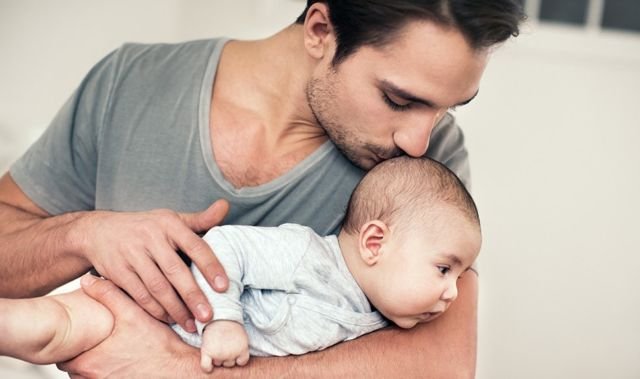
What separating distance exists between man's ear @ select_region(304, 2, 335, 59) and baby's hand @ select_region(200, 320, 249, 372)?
64 centimetres

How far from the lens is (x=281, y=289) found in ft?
4.41

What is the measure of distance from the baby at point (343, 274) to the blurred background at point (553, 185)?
1.86 m

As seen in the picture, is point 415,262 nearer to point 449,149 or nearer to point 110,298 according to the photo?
point 449,149

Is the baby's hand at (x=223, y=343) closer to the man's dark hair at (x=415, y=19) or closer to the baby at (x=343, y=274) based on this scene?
the baby at (x=343, y=274)

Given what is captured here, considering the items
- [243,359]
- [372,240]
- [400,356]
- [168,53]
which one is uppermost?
[168,53]

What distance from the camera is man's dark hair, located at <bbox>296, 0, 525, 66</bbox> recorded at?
1378 mm

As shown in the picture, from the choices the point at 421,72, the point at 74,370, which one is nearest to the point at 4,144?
the point at 74,370

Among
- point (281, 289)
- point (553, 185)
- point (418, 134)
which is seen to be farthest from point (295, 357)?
point (553, 185)

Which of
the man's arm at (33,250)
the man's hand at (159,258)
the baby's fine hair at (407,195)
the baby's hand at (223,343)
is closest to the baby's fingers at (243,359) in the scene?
the baby's hand at (223,343)

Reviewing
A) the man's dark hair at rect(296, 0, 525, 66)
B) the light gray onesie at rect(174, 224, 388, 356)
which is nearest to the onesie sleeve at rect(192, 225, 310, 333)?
the light gray onesie at rect(174, 224, 388, 356)

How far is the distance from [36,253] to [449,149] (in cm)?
91

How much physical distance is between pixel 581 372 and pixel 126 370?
2507 mm

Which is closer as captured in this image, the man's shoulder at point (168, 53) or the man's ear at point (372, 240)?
the man's ear at point (372, 240)

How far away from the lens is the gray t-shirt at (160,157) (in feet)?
5.30
